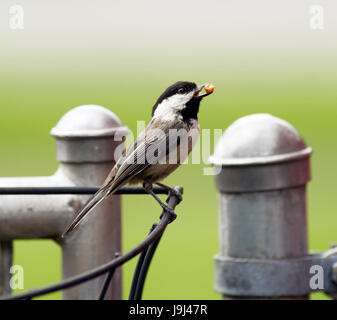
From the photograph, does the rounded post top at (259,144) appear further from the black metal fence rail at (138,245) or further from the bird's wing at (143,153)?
the black metal fence rail at (138,245)

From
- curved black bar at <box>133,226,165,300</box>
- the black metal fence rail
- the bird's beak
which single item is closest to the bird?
the bird's beak

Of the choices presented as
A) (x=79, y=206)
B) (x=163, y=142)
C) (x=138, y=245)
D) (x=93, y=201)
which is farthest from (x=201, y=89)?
(x=138, y=245)

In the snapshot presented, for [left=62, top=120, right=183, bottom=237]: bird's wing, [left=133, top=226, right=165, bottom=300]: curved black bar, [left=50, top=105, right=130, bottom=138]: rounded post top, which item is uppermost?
[left=50, top=105, right=130, bottom=138]: rounded post top

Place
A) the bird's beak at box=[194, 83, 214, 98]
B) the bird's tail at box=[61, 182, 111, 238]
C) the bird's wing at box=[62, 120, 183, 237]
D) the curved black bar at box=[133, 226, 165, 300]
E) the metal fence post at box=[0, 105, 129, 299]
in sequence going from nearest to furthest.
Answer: the curved black bar at box=[133, 226, 165, 300] → the bird's tail at box=[61, 182, 111, 238] → the bird's wing at box=[62, 120, 183, 237] → the metal fence post at box=[0, 105, 129, 299] → the bird's beak at box=[194, 83, 214, 98]

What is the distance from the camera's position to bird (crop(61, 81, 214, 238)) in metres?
2.70

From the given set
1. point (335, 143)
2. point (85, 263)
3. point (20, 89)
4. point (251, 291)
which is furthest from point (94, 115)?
point (20, 89)

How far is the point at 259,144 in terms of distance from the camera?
9.59 feet

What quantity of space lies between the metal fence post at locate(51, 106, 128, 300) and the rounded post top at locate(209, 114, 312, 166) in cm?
41

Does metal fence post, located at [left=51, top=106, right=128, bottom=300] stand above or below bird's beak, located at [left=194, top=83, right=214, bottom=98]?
below

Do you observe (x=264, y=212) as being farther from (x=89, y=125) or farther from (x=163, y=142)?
(x=89, y=125)

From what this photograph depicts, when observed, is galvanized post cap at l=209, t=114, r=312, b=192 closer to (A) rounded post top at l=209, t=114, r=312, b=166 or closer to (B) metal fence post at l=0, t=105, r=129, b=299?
(A) rounded post top at l=209, t=114, r=312, b=166

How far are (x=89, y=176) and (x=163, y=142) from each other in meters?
0.35
